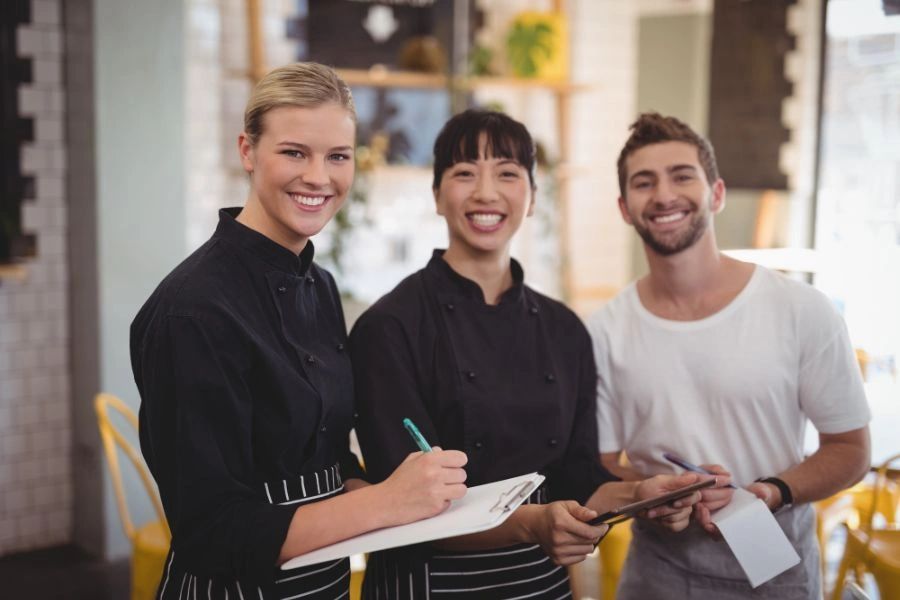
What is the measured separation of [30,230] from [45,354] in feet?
1.72

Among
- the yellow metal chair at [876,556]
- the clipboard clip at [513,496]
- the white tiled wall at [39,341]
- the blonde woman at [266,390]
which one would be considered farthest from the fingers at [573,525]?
the white tiled wall at [39,341]

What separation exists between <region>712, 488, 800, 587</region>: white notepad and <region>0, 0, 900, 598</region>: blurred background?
4.14ft

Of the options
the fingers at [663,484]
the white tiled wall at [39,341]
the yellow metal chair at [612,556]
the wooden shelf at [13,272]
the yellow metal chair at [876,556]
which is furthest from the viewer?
the white tiled wall at [39,341]

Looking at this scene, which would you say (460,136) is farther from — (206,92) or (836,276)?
(206,92)

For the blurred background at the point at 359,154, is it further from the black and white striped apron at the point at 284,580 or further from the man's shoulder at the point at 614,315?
the black and white striped apron at the point at 284,580

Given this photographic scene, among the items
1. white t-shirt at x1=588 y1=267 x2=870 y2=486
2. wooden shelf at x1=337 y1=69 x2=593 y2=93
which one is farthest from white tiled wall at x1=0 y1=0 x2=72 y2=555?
white t-shirt at x1=588 y1=267 x2=870 y2=486

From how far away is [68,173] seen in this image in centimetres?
403

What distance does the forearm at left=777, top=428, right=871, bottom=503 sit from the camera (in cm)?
200

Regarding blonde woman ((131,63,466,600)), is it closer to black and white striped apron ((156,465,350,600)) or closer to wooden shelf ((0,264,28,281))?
black and white striped apron ((156,465,350,600))

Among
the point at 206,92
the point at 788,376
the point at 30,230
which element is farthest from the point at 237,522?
the point at 206,92

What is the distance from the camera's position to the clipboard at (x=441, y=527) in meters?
1.35

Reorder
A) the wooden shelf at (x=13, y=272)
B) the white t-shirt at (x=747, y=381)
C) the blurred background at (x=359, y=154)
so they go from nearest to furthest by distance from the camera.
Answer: the white t-shirt at (x=747, y=381) → the blurred background at (x=359, y=154) → the wooden shelf at (x=13, y=272)

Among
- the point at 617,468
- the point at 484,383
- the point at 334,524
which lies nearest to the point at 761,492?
the point at 617,468

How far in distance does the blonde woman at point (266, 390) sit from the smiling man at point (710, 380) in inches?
28.1
